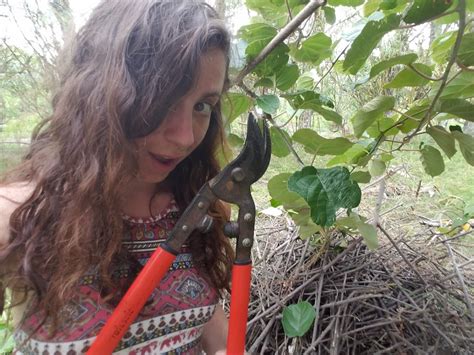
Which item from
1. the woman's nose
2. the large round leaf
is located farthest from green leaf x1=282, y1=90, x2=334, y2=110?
the woman's nose

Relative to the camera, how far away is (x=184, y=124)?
Result: 0.55 m

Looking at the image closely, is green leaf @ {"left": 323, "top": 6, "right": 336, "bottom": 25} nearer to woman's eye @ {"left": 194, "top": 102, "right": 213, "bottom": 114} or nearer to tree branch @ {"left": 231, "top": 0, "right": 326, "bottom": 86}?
tree branch @ {"left": 231, "top": 0, "right": 326, "bottom": 86}

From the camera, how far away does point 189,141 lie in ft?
1.83

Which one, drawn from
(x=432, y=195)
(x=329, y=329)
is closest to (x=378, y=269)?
(x=329, y=329)

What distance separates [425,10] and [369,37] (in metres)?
0.08

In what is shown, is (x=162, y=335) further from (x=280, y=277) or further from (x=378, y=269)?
(x=378, y=269)

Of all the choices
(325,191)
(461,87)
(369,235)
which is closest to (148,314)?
(325,191)

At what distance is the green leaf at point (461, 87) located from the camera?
680mm

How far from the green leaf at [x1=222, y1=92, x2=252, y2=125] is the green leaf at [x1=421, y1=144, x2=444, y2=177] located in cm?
41

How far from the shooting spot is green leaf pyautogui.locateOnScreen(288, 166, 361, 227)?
642mm

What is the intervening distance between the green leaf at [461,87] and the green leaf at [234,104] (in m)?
0.40

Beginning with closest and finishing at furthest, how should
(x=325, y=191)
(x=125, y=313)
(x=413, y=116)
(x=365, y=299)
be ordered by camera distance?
(x=125, y=313), (x=325, y=191), (x=413, y=116), (x=365, y=299)

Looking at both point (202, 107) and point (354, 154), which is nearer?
point (202, 107)

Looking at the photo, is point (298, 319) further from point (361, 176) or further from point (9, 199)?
point (9, 199)
